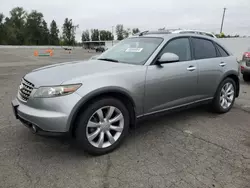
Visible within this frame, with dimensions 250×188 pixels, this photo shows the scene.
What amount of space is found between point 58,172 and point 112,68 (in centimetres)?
150

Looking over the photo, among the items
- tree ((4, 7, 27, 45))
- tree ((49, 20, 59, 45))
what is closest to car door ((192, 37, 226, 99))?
tree ((4, 7, 27, 45))

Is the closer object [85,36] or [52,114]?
[52,114]

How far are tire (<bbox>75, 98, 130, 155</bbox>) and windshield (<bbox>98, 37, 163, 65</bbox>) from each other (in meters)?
0.83

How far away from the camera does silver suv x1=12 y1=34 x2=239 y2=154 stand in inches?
101

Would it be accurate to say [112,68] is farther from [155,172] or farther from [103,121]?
[155,172]

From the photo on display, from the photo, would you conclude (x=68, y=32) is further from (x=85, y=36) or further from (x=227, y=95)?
(x=227, y=95)

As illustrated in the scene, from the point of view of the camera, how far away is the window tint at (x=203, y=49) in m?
3.94

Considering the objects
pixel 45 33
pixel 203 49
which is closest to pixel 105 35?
pixel 45 33

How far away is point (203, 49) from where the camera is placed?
4.07 m

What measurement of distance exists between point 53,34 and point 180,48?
102 meters

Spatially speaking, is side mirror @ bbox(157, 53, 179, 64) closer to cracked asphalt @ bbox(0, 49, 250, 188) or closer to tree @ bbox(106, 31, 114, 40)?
cracked asphalt @ bbox(0, 49, 250, 188)

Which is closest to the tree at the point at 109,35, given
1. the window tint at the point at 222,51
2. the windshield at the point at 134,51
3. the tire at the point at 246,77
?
the tire at the point at 246,77

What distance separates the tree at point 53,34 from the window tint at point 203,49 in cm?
9942

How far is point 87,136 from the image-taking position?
2729 millimetres
